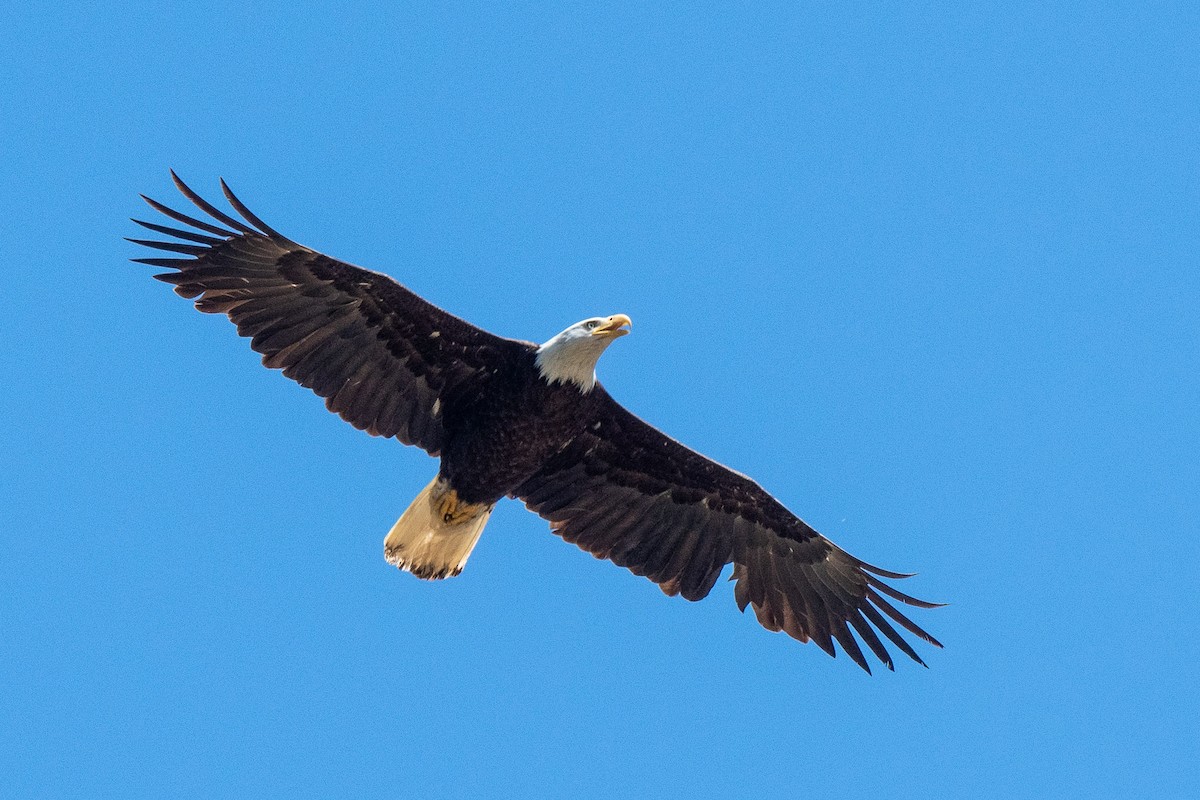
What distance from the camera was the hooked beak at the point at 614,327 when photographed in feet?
46.6

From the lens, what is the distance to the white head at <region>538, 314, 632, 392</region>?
1421 centimetres

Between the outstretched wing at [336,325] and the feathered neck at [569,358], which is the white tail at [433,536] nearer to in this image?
the outstretched wing at [336,325]

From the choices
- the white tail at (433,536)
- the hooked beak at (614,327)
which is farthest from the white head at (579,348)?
the white tail at (433,536)

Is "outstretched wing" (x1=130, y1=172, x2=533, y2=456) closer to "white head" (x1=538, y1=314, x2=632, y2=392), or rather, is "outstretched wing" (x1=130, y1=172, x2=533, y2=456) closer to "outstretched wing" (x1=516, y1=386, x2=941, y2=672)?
"white head" (x1=538, y1=314, x2=632, y2=392)

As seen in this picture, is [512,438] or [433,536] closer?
[512,438]

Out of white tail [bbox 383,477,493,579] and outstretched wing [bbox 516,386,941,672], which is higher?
outstretched wing [bbox 516,386,941,672]

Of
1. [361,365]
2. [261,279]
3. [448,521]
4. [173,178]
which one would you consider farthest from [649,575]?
[173,178]

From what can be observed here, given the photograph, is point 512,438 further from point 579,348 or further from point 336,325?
point 336,325

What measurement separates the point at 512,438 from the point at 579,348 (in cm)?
101

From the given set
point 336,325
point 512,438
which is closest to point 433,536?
point 512,438

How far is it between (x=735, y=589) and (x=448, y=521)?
109 inches

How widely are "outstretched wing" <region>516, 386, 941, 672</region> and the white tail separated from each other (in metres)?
0.59

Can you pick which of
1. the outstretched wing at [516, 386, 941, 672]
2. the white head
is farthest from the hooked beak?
the outstretched wing at [516, 386, 941, 672]

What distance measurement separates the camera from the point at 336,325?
47.3ft
